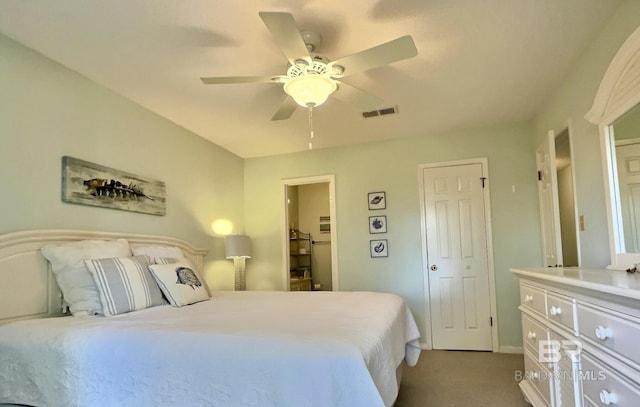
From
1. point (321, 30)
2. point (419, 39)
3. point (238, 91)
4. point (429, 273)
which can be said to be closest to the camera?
point (321, 30)

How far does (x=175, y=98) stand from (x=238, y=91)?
57cm

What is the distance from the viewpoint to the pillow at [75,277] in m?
2.20

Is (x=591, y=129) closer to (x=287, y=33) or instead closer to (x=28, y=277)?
(x=287, y=33)

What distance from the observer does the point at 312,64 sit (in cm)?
210

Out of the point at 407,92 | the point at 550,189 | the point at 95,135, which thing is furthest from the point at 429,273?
the point at 95,135

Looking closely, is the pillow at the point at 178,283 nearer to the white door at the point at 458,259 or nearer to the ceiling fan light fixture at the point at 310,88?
the ceiling fan light fixture at the point at 310,88

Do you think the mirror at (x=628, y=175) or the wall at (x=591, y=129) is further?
the wall at (x=591, y=129)

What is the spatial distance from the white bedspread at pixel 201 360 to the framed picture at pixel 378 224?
7.76ft

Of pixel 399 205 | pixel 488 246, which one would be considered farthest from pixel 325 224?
pixel 488 246

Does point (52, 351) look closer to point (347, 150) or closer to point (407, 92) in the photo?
point (407, 92)

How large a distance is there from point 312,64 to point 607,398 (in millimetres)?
2026

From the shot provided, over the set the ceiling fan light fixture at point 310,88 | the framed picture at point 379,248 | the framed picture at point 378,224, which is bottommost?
the framed picture at point 379,248

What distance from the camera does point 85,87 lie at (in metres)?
2.72

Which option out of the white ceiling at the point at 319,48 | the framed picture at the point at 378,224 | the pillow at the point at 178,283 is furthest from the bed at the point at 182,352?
the framed picture at the point at 378,224
